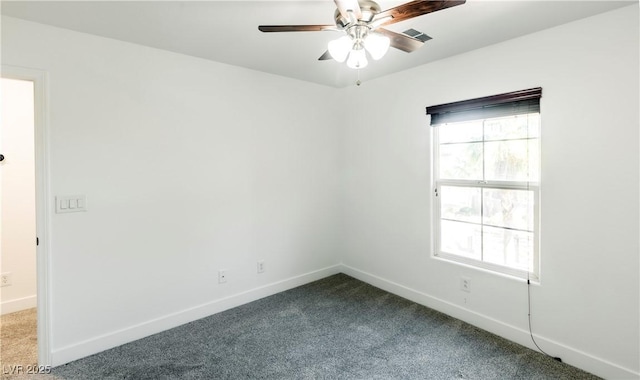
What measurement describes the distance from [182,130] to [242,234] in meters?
1.14

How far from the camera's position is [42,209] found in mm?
2160

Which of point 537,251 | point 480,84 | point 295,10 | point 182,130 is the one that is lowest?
point 537,251

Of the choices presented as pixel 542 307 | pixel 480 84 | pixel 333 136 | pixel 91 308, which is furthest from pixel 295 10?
pixel 542 307

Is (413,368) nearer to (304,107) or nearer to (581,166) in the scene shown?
(581,166)

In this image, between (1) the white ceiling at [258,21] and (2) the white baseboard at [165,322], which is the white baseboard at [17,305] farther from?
(1) the white ceiling at [258,21]

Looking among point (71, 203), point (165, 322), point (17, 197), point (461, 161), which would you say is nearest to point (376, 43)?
point (461, 161)

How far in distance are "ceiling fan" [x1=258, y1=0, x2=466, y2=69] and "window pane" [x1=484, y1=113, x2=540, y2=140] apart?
4.09 ft

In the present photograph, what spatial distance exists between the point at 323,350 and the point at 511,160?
2102 mm

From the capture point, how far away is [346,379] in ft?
6.82

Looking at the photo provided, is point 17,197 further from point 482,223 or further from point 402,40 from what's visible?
point 482,223

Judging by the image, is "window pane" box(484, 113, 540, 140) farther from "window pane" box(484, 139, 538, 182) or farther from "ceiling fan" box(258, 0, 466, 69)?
"ceiling fan" box(258, 0, 466, 69)

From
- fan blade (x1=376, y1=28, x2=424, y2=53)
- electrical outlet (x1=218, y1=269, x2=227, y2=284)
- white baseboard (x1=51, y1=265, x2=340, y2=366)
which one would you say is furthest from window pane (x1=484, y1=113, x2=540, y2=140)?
electrical outlet (x1=218, y1=269, x2=227, y2=284)

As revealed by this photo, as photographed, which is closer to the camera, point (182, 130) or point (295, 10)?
point (295, 10)

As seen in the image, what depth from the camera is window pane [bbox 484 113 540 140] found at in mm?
2396
